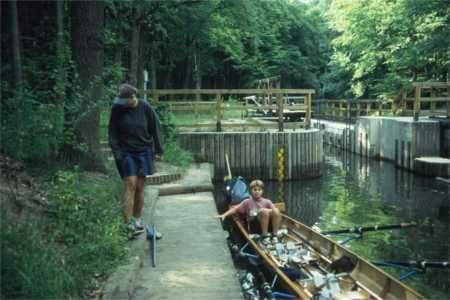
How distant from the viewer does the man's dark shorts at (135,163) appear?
619 centimetres

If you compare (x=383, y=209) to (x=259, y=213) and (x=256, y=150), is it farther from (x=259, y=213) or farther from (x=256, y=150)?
(x=259, y=213)

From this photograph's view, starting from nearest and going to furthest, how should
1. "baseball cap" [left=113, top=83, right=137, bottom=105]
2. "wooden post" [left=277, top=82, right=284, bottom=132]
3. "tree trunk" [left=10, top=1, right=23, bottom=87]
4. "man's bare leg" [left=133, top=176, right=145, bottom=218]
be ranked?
"baseball cap" [left=113, top=83, right=137, bottom=105], "man's bare leg" [left=133, top=176, right=145, bottom=218], "tree trunk" [left=10, top=1, right=23, bottom=87], "wooden post" [left=277, top=82, right=284, bottom=132]

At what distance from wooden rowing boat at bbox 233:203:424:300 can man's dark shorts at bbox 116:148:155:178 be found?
6.77ft

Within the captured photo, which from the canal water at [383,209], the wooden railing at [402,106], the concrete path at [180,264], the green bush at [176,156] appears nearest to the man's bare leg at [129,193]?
the concrete path at [180,264]

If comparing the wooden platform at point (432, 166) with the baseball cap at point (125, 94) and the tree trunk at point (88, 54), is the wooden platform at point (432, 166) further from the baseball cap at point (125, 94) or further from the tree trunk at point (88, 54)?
the baseball cap at point (125, 94)

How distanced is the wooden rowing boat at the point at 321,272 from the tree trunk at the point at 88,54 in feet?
9.98

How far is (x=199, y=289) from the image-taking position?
16.6 ft

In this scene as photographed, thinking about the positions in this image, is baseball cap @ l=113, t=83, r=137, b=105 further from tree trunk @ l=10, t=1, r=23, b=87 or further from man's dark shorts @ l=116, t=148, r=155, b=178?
tree trunk @ l=10, t=1, r=23, b=87

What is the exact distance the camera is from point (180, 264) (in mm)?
5902

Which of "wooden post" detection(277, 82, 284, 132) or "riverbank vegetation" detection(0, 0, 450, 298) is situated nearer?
"riverbank vegetation" detection(0, 0, 450, 298)

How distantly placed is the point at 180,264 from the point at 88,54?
4412 mm

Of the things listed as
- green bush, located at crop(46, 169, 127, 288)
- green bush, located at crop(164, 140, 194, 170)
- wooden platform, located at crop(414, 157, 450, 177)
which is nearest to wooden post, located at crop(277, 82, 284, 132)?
green bush, located at crop(164, 140, 194, 170)

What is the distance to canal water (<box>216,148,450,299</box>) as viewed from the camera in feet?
31.4

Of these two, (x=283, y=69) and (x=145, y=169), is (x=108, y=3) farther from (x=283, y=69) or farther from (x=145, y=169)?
(x=283, y=69)
